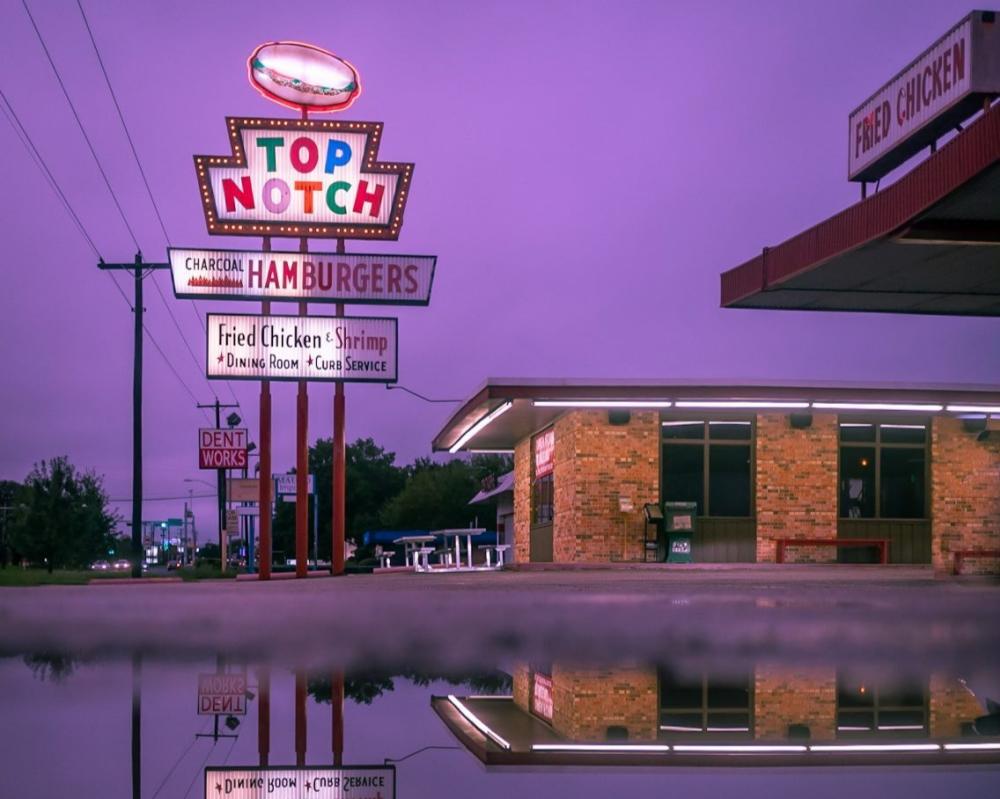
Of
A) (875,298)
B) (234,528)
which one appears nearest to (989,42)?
(875,298)

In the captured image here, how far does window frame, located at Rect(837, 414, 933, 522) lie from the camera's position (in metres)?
29.4

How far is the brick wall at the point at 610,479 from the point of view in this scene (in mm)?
28859

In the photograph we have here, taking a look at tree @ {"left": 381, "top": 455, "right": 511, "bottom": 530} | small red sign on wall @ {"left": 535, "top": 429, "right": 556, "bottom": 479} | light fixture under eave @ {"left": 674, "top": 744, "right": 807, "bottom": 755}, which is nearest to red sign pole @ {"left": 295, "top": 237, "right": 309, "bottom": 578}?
small red sign on wall @ {"left": 535, "top": 429, "right": 556, "bottom": 479}

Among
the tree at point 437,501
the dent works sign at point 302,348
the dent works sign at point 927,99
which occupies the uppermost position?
the dent works sign at point 927,99

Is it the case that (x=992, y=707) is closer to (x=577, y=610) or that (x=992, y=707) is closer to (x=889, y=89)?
(x=577, y=610)

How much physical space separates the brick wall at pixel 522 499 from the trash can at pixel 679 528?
964cm

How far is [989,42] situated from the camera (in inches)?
755

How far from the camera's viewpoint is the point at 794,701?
19.8ft

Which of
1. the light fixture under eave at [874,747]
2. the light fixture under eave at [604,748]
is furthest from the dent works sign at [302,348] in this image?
the light fixture under eave at [874,747]

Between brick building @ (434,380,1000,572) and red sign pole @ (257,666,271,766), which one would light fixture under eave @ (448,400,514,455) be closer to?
brick building @ (434,380,1000,572)

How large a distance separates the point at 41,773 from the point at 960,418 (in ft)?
92.8

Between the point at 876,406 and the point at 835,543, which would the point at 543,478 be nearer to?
the point at 835,543

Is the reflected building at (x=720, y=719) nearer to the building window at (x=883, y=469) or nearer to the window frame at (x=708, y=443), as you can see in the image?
the window frame at (x=708, y=443)

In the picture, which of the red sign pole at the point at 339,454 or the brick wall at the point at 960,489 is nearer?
the red sign pole at the point at 339,454
